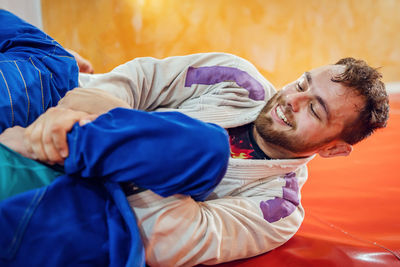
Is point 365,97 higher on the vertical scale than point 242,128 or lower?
higher

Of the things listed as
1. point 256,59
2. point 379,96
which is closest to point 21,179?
point 379,96

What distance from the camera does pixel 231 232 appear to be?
0.75 metres

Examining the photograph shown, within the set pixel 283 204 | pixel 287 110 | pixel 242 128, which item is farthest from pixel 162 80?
pixel 283 204

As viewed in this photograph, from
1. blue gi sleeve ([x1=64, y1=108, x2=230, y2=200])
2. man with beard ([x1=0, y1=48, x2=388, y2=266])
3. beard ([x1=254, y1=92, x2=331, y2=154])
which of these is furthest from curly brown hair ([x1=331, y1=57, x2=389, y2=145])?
blue gi sleeve ([x1=64, y1=108, x2=230, y2=200])

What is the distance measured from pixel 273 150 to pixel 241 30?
2.14 meters

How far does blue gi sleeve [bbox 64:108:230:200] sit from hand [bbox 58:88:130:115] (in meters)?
0.09

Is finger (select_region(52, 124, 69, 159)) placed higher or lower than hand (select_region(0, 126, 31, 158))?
higher

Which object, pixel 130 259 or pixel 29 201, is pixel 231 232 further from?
pixel 29 201

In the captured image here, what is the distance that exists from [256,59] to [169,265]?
2.63 m

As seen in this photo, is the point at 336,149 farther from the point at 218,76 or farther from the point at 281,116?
the point at 218,76

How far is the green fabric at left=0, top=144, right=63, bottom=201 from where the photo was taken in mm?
524

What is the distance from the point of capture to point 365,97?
1014 mm

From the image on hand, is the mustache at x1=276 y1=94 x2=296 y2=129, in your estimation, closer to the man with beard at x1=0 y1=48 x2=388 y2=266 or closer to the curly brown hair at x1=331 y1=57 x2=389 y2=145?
the man with beard at x1=0 y1=48 x2=388 y2=266

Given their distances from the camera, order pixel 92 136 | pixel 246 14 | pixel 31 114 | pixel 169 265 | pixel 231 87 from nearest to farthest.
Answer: pixel 92 136, pixel 169 265, pixel 31 114, pixel 231 87, pixel 246 14
